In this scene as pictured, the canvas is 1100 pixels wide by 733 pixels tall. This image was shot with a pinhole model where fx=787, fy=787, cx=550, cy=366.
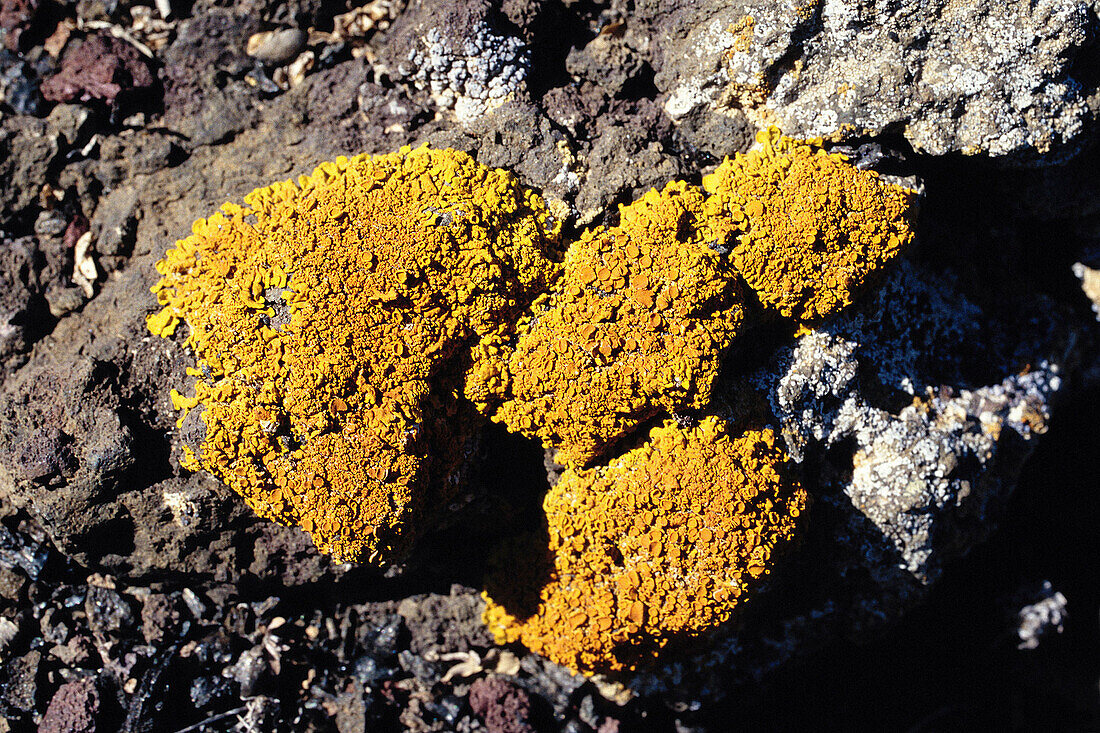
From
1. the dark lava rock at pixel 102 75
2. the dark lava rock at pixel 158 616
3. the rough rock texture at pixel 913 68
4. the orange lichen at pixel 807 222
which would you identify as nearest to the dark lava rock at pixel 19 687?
the dark lava rock at pixel 158 616

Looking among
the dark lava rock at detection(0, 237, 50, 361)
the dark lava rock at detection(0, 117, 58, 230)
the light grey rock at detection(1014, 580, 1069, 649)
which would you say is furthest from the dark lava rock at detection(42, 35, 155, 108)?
the light grey rock at detection(1014, 580, 1069, 649)

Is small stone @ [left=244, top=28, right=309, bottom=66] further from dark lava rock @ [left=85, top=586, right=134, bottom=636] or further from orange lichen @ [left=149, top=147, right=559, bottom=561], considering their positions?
dark lava rock @ [left=85, top=586, right=134, bottom=636]

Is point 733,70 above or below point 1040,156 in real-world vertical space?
above

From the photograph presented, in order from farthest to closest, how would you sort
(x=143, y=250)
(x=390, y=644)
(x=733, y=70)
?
(x=390, y=644) → (x=143, y=250) → (x=733, y=70)

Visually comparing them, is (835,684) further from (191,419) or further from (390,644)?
(191,419)

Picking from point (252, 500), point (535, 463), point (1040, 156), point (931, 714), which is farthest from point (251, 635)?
point (1040, 156)

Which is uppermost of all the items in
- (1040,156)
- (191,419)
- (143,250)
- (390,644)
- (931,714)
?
(143,250)

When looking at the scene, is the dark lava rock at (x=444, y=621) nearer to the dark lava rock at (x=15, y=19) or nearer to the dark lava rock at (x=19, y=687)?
the dark lava rock at (x=19, y=687)
